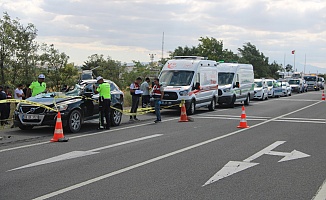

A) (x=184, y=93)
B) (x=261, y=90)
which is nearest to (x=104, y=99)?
(x=184, y=93)

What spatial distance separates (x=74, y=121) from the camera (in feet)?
46.1

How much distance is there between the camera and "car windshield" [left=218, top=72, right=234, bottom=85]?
27.4m

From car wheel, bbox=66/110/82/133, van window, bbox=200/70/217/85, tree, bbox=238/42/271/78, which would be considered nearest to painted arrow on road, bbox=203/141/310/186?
car wheel, bbox=66/110/82/133

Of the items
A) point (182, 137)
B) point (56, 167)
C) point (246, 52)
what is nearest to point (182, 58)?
point (182, 137)

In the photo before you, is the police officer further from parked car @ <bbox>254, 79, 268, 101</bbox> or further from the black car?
parked car @ <bbox>254, 79, 268, 101</bbox>

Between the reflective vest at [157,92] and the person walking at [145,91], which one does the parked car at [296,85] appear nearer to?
the person walking at [145,91]

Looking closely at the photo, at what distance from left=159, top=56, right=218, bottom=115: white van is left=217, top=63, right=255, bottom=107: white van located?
275cm

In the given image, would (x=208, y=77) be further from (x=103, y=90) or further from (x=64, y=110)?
(x=64, y=110)

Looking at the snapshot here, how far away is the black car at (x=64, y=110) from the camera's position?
13.5 m

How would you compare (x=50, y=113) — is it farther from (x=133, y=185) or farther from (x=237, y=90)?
(x=237, y=90)

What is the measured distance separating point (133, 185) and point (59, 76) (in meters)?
28.3

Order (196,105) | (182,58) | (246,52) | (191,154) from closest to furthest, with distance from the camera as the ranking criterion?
(191,154)
(196,105)
(182,58)
(246,52)

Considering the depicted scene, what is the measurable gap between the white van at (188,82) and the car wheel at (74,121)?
7373 millimetres

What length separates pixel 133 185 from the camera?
7273mm
